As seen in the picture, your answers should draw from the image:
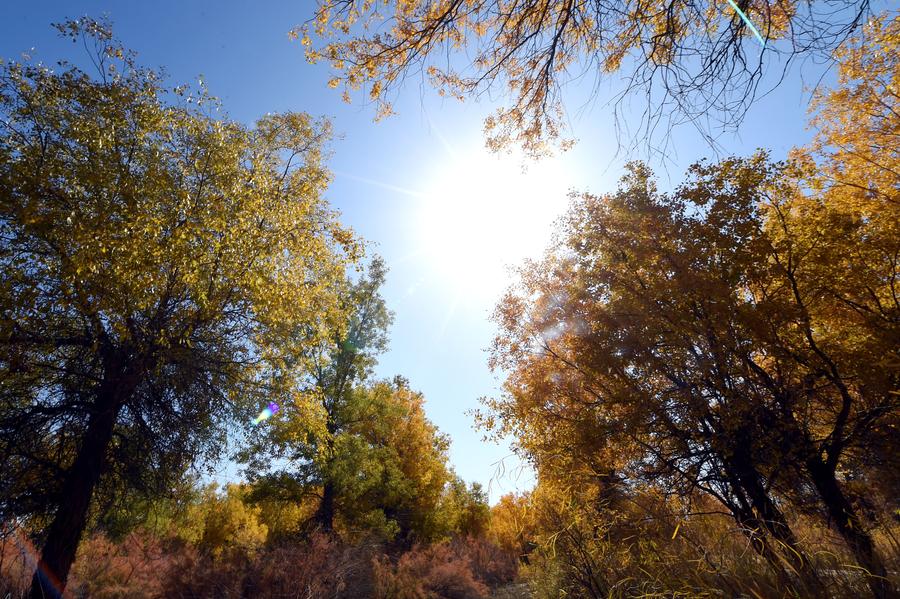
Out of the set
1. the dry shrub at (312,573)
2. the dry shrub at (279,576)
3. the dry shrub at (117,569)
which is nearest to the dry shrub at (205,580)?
the dry shrub at (279,576)

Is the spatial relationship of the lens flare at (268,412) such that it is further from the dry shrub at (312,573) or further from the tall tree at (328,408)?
the dry shrub at (312,573)

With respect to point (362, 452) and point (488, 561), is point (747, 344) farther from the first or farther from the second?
point (488, 561)

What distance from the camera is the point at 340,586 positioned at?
9.51 meters

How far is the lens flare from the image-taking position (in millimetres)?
8000

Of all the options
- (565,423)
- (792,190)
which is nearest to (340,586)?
(565,423)

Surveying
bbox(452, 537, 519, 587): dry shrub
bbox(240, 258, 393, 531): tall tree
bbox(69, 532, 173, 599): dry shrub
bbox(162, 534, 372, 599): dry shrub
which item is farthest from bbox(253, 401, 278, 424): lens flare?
bbox(452, 537, 519, 587): dry shrub

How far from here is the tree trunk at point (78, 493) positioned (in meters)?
5.70

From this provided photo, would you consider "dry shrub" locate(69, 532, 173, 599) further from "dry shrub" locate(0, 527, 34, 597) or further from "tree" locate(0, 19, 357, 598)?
"tree" locate(0, 19, 357, 598)

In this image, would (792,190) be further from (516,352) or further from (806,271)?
(516,352)

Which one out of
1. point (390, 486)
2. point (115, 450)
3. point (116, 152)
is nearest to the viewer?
point (116, 152)

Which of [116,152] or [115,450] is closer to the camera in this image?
[116,152]

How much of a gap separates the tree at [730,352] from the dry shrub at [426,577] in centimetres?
728

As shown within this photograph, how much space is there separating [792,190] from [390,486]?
54.0 ft

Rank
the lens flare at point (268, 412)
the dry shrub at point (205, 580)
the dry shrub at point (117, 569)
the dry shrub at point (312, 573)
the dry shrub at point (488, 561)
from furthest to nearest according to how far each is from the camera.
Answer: the dry shrub at point (488, 561), the dry shrub at point (117, 569), the dry shrub at point (205, 580), the dry shrub at point (312, 573), the lens flare at point (268, 412)
